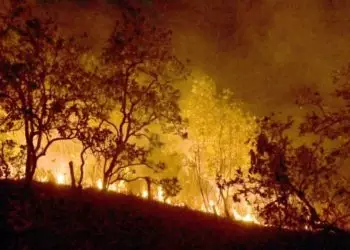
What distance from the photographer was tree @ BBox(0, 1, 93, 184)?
21.0 m

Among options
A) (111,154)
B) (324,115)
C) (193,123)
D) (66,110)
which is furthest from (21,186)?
(193,123)

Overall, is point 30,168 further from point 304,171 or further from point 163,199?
point 163,199

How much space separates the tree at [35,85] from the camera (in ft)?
69.0

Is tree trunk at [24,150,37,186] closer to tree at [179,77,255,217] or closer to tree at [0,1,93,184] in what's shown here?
tree at [0,1,93,184]

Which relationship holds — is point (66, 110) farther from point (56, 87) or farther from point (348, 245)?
point (348, 245)

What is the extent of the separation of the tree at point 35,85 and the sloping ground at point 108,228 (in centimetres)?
255

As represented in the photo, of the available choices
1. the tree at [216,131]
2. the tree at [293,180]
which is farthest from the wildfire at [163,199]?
the tree at [293,180]

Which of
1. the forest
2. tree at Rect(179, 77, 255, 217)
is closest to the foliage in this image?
the forest

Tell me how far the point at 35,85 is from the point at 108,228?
7862mm

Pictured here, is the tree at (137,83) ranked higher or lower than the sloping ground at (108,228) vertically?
higher

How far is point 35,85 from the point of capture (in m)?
20.7

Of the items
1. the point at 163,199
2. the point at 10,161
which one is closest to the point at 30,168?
the point at 10,161

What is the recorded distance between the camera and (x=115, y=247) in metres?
16.2

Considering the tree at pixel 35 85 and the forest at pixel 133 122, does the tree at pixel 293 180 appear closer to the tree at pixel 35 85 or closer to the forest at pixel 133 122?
the forest at pixel 133 122
